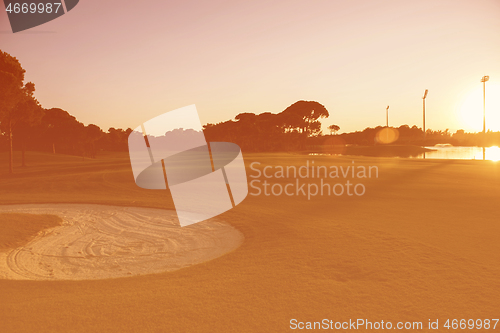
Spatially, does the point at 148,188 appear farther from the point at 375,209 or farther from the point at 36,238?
the point at 375,209

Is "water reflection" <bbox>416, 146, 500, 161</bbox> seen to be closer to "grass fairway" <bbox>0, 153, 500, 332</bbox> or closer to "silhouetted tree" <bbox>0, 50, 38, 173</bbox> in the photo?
"grass fairway" <bbox>0, 153, 500, 332</bbox>

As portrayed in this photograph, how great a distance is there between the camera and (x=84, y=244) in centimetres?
1017

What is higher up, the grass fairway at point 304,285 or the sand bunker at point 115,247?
the grass fairway at point 304,285

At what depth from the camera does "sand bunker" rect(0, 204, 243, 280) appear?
7.89 m

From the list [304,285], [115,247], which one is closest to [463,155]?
[304,285]

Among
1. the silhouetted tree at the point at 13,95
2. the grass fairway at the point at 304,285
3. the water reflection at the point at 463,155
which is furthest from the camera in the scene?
the water reflection at the point at 463,155

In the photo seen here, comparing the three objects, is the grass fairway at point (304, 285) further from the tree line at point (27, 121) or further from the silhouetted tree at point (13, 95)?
the tree line at point (27, 121)

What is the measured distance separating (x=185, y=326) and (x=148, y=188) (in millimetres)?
18806

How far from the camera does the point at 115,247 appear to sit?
9.84 meters

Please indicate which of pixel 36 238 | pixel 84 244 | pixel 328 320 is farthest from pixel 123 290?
pixel 36 238

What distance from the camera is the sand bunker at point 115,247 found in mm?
7895

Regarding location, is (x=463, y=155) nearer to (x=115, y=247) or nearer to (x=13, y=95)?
(x=115, y=247)

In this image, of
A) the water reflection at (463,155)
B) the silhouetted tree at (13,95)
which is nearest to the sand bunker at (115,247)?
the silhouetted tree at (13,95)

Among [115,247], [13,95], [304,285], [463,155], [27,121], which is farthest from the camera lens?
[463,155]
